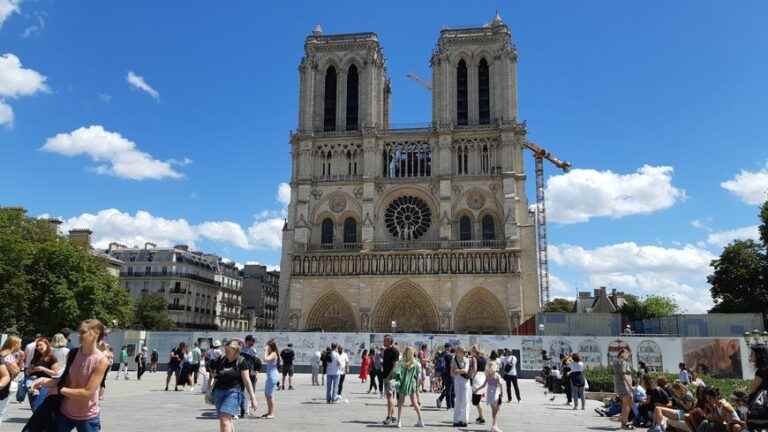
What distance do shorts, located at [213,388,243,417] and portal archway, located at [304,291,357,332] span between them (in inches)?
1580

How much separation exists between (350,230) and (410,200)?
17.7 ft

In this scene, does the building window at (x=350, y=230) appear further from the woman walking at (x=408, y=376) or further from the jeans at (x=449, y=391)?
the woman walking at (x=408, y=376)

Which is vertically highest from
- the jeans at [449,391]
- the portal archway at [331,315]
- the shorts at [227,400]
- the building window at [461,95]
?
the building window at [461,95]

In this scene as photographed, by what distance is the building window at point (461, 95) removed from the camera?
52.0m

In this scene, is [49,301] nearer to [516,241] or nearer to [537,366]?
[537,366]

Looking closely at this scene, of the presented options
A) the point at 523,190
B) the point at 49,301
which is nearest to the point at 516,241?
the point at 523,190

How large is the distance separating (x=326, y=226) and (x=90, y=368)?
151ft

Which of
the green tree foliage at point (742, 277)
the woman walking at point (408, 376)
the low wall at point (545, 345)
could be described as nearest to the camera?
the woman walking at point (408, 376)

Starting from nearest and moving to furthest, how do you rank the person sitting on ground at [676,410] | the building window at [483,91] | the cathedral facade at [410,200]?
1. the person sitting on ground at [676,410]
2. the cathedral facade at [410,200]
3. the building window at [483,91]

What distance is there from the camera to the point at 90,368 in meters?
5.53

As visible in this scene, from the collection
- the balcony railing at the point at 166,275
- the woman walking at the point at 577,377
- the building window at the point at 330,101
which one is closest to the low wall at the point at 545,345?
the woman walking at the point at 577,377

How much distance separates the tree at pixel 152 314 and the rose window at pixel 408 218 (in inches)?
813

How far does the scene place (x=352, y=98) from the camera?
53812mm

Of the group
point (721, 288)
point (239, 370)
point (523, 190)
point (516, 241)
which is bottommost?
point (239, 370)
